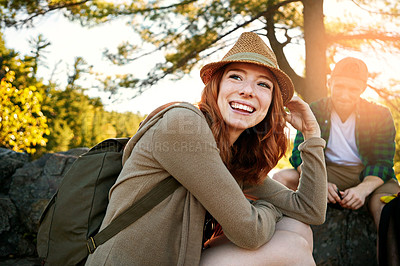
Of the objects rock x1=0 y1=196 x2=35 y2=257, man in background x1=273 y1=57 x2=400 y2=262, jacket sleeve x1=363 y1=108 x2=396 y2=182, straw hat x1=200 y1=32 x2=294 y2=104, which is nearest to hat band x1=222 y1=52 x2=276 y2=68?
straw hat x1=200 y1=32 x2=294 y2=104

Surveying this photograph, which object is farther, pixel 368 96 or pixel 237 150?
pixel 368 96

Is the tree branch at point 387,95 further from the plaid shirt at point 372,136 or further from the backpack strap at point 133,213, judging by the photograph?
the backpack strap at point 133,213

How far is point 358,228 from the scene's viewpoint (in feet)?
9.72

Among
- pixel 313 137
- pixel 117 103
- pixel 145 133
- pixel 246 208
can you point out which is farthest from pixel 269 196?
pixel 117 103

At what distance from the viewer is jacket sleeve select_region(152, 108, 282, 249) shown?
141cm

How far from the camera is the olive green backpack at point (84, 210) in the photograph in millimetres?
1422

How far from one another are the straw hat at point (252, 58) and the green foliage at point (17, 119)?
134 inches

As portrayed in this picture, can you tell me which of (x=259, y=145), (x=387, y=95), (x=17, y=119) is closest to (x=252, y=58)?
(x=259, y=145)

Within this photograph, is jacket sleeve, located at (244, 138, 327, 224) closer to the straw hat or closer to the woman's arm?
the woman's arm

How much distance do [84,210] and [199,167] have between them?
53cm

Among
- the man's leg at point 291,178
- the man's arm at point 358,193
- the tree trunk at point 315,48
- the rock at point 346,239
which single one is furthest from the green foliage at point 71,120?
the man's arm at point 358,193

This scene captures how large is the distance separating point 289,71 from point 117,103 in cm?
273

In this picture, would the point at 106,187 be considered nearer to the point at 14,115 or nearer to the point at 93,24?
the point at 14,115

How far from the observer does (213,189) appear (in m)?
1.41
